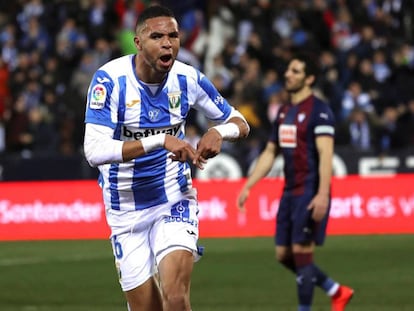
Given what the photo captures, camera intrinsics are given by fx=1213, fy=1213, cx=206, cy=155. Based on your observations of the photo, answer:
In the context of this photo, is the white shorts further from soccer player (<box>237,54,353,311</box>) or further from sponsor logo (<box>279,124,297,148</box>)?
sponsor logo (<box>279,124,297,148</box>)

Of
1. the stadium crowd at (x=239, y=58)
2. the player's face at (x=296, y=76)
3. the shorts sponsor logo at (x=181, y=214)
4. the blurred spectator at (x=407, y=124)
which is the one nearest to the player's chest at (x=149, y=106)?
the shorts sponsor logo at (x=181, y=214)

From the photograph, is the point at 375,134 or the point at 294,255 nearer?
the point at 294,255

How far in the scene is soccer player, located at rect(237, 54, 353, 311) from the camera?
34.7 ft

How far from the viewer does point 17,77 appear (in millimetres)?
24125

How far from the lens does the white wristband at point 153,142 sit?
718 cm

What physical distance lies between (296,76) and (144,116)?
3.30 metres

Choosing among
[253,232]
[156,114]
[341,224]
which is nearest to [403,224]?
[341,224]

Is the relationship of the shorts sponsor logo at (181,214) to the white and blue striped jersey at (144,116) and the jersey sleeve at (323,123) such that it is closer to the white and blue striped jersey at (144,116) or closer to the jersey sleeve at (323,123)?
the white and blue striped jersey at (144,116)

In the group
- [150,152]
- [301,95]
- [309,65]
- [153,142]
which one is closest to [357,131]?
[301,95]

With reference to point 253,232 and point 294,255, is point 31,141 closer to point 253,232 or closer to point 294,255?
point 253,232

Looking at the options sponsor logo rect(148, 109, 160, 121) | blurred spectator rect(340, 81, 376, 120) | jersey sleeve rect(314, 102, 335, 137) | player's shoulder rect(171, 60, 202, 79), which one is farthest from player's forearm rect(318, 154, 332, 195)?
blurred spectator rect(340, 81, 376, 120)

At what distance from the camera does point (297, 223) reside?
34.7 ft

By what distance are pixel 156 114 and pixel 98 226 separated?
12285 millimetres

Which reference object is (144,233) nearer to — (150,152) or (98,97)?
(150,152)
